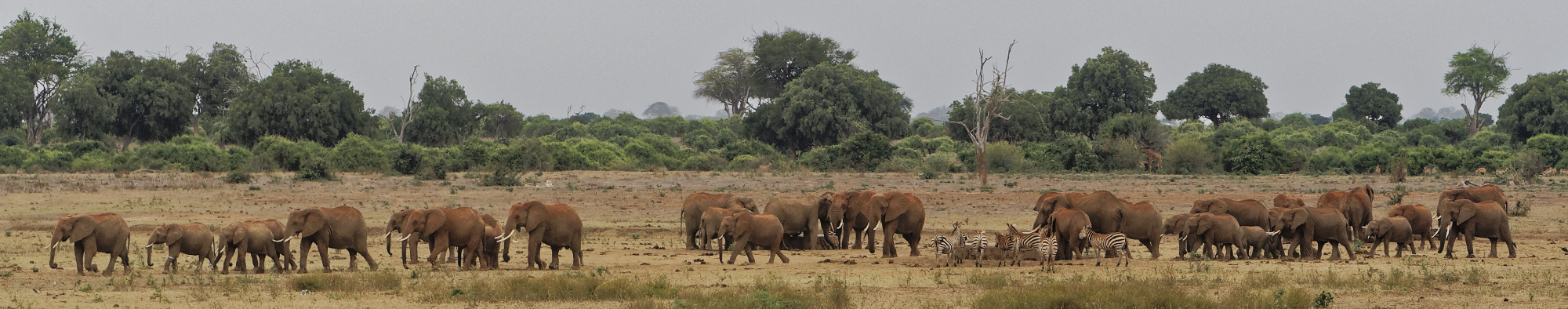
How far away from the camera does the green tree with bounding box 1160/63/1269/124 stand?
89500 mm

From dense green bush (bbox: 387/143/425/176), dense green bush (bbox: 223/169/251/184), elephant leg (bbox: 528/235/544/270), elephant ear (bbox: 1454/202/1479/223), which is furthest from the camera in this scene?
dense green bush (bbox: 387/143/425/176)

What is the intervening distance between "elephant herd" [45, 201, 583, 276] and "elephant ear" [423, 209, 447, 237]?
10mm

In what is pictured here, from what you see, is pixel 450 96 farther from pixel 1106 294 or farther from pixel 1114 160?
pixel 1106 294

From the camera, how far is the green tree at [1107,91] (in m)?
70.1

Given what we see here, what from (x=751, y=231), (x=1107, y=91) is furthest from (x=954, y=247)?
(x=1107, y=91)

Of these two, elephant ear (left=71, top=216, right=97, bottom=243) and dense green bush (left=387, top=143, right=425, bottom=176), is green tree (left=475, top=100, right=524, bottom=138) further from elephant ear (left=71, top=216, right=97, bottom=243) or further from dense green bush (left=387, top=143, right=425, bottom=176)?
elephant ear (left=71, top=216, right=97, bottom=243)

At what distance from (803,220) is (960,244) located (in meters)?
3.73

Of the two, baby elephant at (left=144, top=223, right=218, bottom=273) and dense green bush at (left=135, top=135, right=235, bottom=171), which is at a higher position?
dense green bush at (left=135, top=135, right=235, bottom=171)

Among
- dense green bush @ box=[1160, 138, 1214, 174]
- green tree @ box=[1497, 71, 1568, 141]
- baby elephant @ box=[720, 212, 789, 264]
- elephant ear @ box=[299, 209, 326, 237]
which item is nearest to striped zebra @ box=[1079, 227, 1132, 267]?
baby elephant @ box=[720, 212, 789, 264]

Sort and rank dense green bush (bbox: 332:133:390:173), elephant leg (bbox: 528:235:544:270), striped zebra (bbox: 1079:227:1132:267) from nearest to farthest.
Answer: elephant leg (bbox: 528:235:544:270), striped zebra (bbox: 1079:227:1132:267), dense green bush (bbox: 332:133:390:173)

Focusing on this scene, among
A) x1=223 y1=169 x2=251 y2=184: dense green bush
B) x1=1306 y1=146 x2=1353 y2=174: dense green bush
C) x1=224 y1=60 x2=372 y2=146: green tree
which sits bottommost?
x1=223 y1=169 x2=251 y2=184: dense green bush

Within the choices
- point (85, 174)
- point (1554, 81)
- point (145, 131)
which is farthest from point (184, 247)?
point (1554, 81)

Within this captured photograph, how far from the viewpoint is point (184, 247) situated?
16297mm

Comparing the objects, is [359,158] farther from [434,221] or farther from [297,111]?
[434,221]
